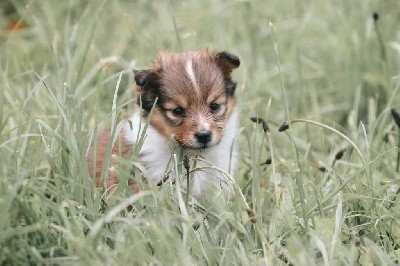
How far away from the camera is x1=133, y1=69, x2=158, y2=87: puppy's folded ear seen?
582 cm

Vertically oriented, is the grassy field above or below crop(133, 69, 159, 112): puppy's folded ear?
below

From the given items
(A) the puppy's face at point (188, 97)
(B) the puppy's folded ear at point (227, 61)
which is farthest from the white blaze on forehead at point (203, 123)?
(B) the puppy's folded ear at point (227, 61)

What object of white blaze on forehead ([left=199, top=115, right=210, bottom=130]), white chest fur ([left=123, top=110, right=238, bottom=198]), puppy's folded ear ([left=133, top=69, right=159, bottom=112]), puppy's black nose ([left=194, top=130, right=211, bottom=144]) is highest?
puppy's folded ear ([left=133, top=69, right=159, bottom=112])

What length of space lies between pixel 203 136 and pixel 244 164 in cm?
93

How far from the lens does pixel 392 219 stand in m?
5.16

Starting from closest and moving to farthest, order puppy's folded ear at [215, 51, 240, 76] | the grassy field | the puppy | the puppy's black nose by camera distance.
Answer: the grassy field < the puppy's black nose < the puppy < puppy's folded ear at [215, 51, 240, 76]

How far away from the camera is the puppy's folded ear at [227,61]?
20.1 feet

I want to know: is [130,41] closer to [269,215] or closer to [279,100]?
[279,100]

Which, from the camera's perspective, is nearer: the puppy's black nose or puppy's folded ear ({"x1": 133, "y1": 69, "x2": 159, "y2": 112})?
the puppy's black nose

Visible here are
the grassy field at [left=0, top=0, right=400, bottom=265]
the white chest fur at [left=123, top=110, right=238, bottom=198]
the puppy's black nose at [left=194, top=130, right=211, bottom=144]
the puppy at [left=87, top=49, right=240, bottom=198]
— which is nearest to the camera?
the grassy field at [left=0, top=0, right=400, bottom=265]

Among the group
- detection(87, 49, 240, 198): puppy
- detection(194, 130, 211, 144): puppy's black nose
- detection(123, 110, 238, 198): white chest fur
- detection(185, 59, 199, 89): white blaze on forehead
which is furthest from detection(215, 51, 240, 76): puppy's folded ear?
detection(194, 130, 211, 144): puppy's black nose

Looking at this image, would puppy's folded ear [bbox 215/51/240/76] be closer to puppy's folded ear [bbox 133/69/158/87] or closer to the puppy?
the puppy

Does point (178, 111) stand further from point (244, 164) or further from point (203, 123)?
point (244, 164)

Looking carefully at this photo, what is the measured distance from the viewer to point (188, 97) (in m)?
5.87
